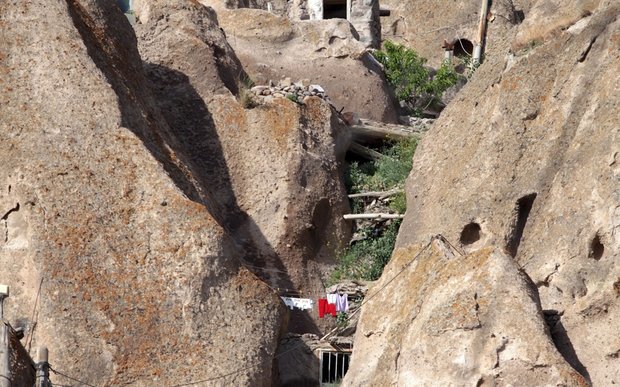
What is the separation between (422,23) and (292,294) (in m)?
12.5

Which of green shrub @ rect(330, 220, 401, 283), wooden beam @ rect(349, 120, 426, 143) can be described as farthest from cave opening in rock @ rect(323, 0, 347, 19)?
green shrub @ rect(330, 220, 401, 283)

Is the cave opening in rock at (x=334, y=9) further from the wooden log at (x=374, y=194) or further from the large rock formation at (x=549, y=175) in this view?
the large rock formation at (x=549, y=175)

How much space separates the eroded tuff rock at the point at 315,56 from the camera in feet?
114

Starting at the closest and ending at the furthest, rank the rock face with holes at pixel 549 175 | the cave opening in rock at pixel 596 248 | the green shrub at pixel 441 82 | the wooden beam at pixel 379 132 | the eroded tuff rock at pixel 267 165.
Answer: the rock face with holes at pixel 549 175 → the cave opening in rock at pixel 596 248 → the eroded tuff rock at pixel 267 165 → the wooden beam at pixel 379 132 → the green shrub at pixel 441 82

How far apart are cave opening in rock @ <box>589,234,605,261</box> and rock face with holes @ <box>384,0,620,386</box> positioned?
0.01 meters

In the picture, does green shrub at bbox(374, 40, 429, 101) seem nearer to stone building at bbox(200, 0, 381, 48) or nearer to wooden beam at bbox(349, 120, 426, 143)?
stone building at bbox(200, 0, 381, 48)

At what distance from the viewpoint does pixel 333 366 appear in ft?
92.6

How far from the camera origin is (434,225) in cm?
2877

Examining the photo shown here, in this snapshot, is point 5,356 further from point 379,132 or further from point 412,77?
point 412,77

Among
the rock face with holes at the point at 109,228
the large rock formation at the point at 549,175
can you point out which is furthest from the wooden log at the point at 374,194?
the rock face with holes at the point at 109,228

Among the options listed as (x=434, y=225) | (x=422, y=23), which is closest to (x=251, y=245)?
(x=434, y=225)

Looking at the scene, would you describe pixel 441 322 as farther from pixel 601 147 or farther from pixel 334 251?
pixel 334 251

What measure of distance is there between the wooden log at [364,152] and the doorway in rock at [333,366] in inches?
219

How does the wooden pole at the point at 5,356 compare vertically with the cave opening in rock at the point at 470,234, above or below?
below
